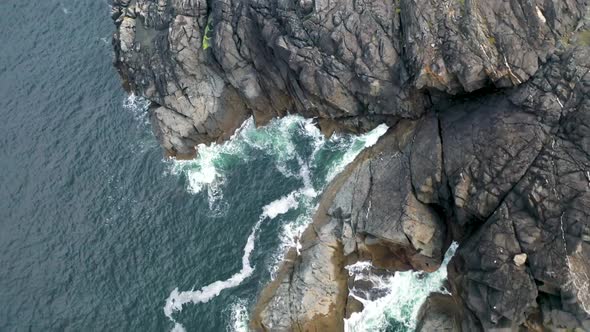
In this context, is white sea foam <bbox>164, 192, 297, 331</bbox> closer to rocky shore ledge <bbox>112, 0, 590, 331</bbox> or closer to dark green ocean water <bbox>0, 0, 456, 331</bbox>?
dark green ocean water <bbox>0, 0, 456, 331</bbox>

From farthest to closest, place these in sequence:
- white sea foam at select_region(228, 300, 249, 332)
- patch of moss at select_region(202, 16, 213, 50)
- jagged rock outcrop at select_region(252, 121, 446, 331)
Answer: patch of moss at select_region(202, 16, 213, 50) → white sea foam at select_region(228, 300, 249, 332) → jagged rock outcrop at select_region(252, 121, 446, 331)

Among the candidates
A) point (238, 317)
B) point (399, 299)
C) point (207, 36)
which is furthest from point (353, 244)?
point (207, 36)

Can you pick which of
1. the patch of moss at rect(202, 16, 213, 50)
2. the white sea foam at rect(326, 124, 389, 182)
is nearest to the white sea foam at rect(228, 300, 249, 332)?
the white sea foam at rect(326, 124, 389, 182)

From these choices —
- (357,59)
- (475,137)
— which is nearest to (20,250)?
(357,59)

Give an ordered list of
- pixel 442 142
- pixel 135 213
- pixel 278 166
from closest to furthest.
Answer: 1. pixel 442 142
2. pixel 278 166
3. pixel 135 213

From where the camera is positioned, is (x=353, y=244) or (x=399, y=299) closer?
(x=399, y=299)

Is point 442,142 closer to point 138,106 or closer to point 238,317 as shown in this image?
point 238,317
